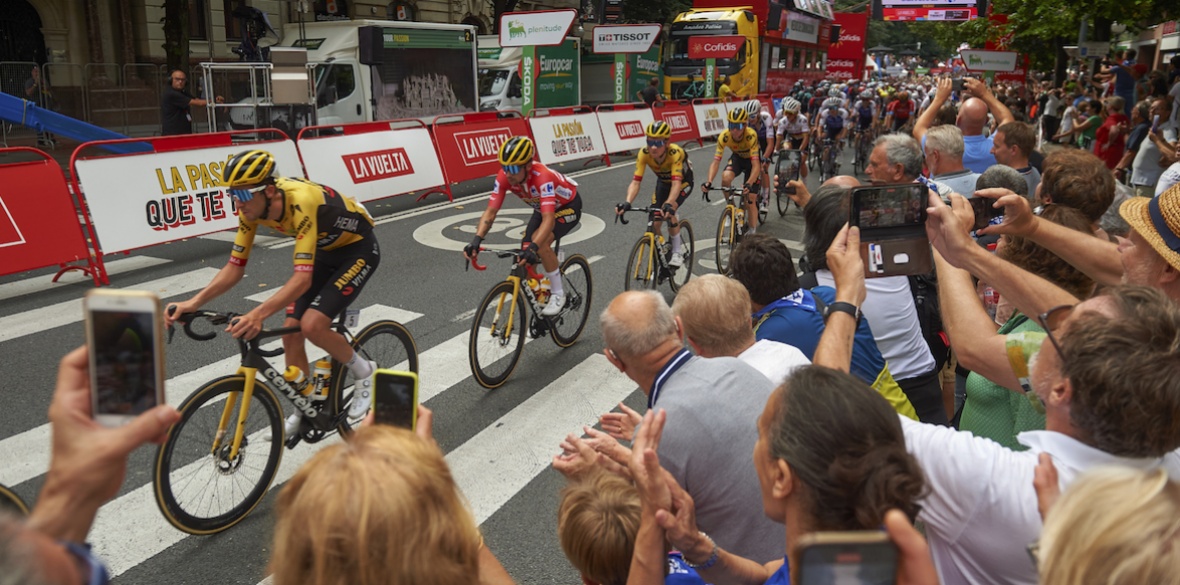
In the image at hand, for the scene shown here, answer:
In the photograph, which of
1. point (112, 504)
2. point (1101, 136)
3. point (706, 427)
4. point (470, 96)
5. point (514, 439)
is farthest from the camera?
point (470, 96)

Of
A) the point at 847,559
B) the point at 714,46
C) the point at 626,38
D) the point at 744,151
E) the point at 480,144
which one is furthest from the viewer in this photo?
the point at 714,46

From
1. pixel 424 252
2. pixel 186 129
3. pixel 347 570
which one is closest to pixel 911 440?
pixel 347 570

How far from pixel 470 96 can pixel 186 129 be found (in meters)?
11.4

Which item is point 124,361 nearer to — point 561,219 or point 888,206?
point 888,206

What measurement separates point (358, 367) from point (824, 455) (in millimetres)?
3899

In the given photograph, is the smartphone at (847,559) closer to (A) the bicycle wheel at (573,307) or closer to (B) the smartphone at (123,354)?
(B) the smartphone at (123,354)

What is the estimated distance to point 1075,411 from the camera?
6.35 feet

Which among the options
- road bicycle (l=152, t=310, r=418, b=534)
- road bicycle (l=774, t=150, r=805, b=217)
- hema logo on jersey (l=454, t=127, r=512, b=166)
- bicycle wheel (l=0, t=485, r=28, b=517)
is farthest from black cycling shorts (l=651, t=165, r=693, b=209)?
bicycle wheel (l=0, t=485, r=28, b=517)

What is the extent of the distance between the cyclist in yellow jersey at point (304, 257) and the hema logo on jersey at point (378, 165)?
7.59 metres

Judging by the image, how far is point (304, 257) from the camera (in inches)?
185

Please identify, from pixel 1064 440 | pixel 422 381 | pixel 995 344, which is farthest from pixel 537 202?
pixel 1064 440

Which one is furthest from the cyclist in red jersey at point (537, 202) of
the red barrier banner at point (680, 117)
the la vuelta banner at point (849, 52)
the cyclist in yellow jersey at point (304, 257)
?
the la vuelta banner at point (849, 52)

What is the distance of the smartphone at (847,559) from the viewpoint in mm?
1169

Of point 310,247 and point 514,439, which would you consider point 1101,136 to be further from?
point 310,247
